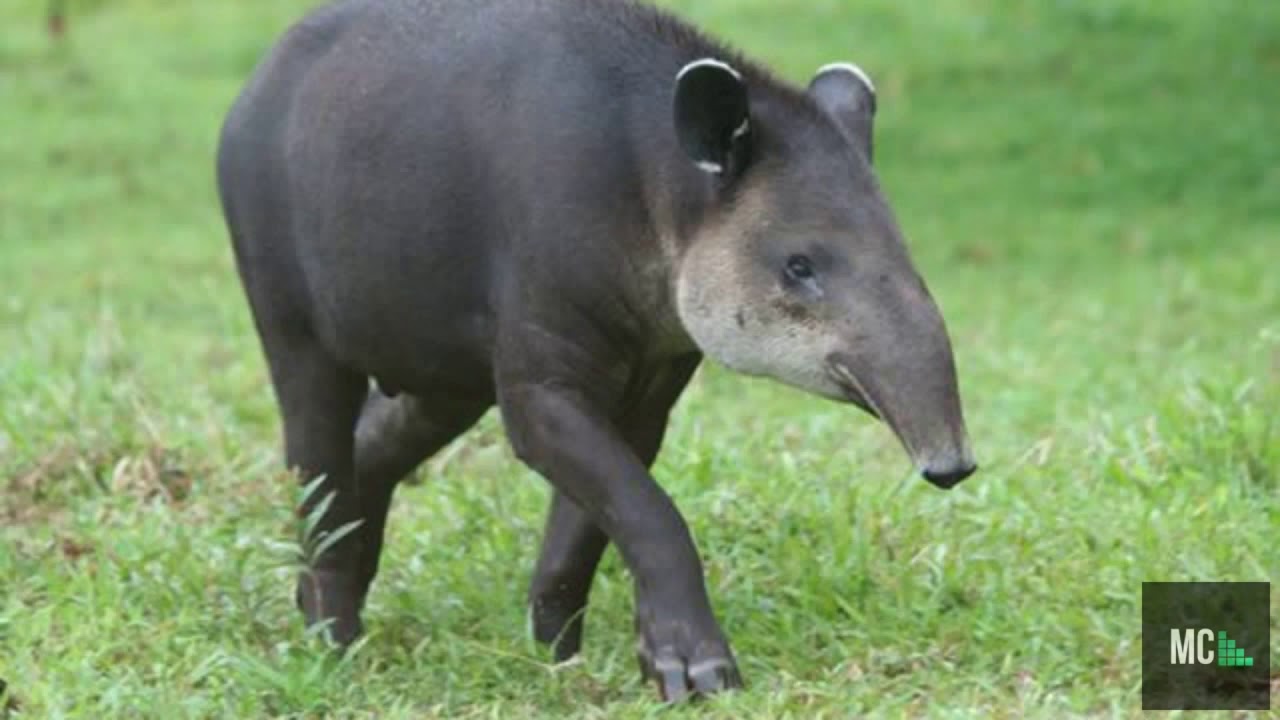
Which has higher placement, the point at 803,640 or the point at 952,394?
the point at 952,394

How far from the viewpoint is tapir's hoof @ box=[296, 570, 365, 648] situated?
6.38 m

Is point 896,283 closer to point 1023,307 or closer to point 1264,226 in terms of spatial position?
point 1023,307

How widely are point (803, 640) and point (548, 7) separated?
1490mm

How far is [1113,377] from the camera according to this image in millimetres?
9711

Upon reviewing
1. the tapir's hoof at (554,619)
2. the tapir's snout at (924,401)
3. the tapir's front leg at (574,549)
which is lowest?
the tapir's hoof at (554,619)

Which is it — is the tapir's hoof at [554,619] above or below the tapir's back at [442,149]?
below

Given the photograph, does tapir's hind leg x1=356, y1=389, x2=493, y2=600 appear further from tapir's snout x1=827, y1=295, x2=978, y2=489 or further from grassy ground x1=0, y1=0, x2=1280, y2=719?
tapir's snout x1=827, y1=295, x2=978, y2=489

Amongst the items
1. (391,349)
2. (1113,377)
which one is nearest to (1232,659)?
(391,349)

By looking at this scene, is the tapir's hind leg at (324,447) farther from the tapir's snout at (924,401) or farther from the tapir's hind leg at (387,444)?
the tapir's snout at (924,401)

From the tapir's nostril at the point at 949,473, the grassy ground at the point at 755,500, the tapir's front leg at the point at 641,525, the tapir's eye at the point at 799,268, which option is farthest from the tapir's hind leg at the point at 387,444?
the tapir's nostril at the point at 949,473

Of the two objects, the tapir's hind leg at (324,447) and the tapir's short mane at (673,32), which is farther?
the tapir's hind leg at (324,447)

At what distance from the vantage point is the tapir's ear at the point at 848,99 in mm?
5754

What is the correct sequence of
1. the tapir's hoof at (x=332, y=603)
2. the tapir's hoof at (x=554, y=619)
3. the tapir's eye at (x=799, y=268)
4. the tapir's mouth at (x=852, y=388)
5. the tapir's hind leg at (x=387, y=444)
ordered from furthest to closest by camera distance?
1. the tapir's hind leg at (x=387, y=444)
2. the tapir's hoof at (x=332, y=603)
3. the tapir's hoof at (x=554, y=619)
4. the tapir's eye at (x=799, y=268)
5. the tapir's mouth at (x=852, y=388)

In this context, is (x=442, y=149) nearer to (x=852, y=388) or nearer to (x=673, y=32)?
(x=673, y=32)
